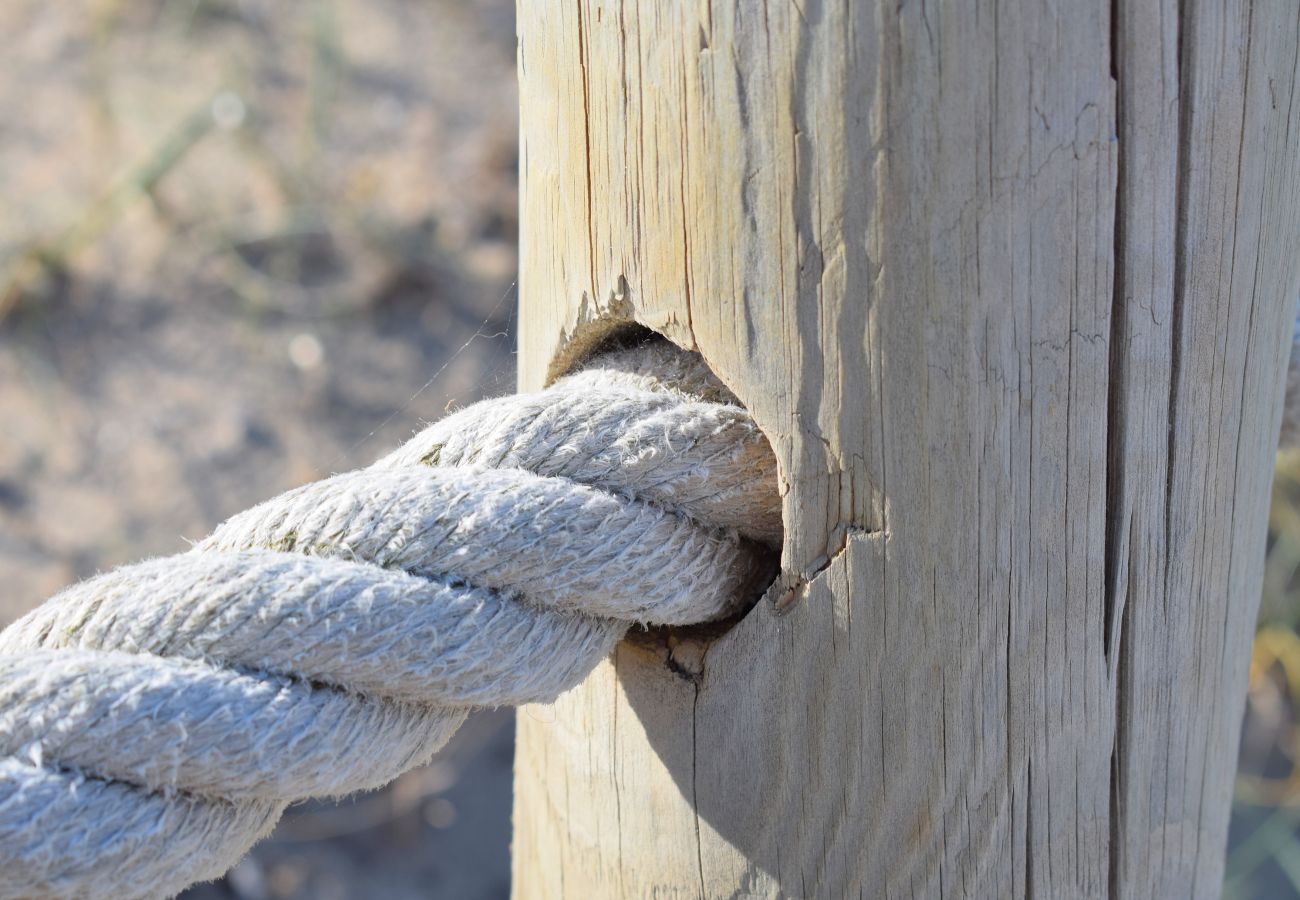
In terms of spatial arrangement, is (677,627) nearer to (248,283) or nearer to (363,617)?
(363,617)

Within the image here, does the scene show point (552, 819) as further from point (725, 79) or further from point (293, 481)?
point (293, 481)

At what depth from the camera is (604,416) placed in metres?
0.81

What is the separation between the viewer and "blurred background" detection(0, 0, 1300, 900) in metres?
3.23

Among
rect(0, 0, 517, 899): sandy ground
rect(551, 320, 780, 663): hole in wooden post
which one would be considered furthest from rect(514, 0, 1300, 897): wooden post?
rect(0, 0, 517, 899): sandy ground

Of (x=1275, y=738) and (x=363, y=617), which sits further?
(x=1275, y=738)

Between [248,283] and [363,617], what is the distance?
10.4 ft

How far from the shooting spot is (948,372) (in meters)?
0.70

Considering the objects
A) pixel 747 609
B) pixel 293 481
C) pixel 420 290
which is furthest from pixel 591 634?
pixel 420 290

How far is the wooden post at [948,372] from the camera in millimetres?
673

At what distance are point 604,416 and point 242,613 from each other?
265mm

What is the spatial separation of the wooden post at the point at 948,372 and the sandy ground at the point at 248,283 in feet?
8.25

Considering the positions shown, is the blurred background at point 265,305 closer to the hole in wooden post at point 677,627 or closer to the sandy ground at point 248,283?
the sandy ground at point 248,283

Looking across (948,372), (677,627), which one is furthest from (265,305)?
(948,372)

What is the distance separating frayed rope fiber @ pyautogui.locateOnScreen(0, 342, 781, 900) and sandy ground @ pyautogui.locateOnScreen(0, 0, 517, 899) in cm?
250
